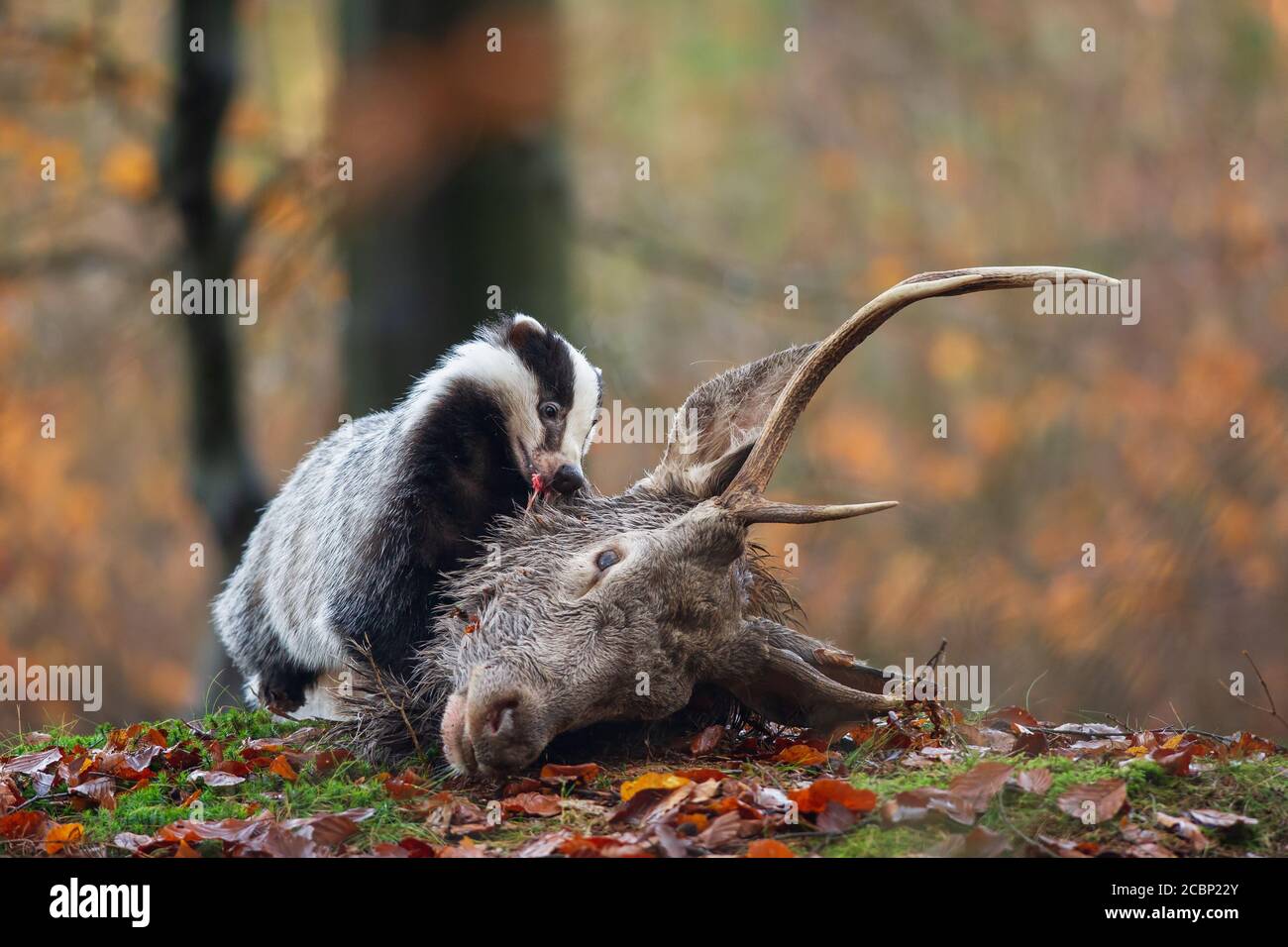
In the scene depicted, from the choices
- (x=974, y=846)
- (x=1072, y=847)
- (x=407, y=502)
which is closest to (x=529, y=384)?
(x=407, y=502)

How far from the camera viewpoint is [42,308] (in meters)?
14.4

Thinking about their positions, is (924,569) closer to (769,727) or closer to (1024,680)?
(1024,680)

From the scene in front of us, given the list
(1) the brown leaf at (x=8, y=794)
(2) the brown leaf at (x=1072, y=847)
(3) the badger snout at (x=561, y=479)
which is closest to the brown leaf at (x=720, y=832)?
(2) the brown leaf at (x=1072, y=847)

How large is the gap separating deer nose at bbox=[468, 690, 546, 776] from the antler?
1.05 meters

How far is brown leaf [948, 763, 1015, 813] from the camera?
139 inches

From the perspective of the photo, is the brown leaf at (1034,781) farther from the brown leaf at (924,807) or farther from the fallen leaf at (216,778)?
the fallen leaf at (216,778)

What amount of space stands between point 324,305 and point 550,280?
6.75 metres

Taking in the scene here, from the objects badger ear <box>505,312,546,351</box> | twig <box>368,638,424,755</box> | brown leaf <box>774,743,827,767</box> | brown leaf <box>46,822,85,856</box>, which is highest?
badger ear <box>505,312,546,351</box>

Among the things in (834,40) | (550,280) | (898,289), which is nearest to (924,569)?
(550,280)

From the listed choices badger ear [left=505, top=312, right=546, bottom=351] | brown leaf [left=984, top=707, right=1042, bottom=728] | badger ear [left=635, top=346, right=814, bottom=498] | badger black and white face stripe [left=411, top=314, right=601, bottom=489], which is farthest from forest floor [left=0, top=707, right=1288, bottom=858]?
badger ear [left=505, top=312, right=546, bottom=351]

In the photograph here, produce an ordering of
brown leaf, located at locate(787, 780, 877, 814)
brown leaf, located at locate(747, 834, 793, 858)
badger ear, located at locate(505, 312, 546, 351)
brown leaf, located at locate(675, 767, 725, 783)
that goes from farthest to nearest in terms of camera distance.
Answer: badger ear, located at locate(505, 312, 546, 351) → brown leaf, located at locate(675, 767, 725, 783) → brown leaf, located at locate(787, 780, 877, 814) → brown leaf, located at locate(747, 834, 793, 858)

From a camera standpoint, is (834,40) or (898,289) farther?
(834,40)

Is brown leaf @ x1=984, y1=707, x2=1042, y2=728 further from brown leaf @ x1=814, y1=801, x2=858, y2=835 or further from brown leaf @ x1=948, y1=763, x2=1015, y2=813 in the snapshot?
brown leaf @ x1=814, y1=801, x2=858, y2=835

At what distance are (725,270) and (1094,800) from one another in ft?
26.1
